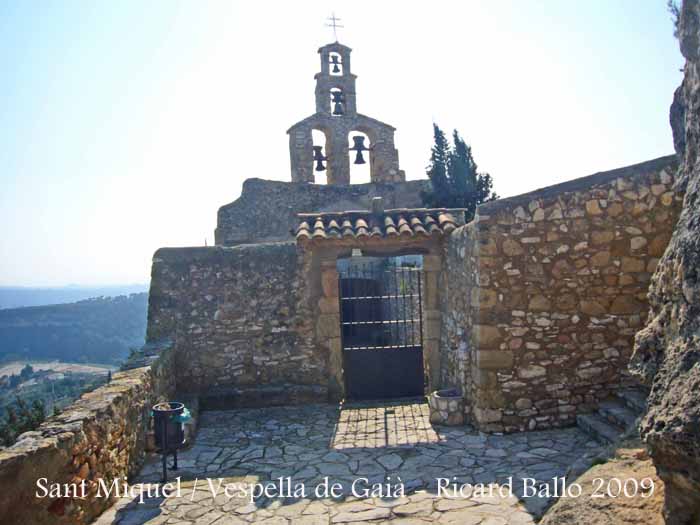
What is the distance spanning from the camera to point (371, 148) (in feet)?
54.7

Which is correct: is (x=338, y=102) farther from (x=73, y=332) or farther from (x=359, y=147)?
(x=73, y=332)

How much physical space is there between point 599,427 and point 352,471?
2.85 meters

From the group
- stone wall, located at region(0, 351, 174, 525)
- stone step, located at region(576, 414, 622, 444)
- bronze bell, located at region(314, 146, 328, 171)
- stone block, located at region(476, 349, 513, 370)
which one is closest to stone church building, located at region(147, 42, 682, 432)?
stone block, located at region(476, 349, 513, 370)

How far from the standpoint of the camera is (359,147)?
16.2 m

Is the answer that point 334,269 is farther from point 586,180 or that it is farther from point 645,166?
point 645,166

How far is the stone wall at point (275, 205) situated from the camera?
53.8ft

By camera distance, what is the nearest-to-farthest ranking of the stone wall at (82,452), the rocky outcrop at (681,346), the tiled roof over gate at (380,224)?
1. the rocky outcrop at (681,346)
2. the stone wall at (82,452)
3. the tiled roof over gate at (380,224)

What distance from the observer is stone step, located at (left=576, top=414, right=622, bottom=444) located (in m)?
5.30

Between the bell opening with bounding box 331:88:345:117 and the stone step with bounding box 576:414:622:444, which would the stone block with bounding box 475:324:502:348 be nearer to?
the stone step with bounding box 576:414:622:444

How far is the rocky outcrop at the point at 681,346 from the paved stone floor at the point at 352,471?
2068 millimetres

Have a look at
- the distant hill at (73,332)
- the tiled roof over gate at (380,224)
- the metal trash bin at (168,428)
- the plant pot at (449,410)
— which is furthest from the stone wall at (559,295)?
the distant hill at (73,332)

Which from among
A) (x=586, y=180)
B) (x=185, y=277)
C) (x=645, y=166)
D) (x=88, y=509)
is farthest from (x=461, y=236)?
(x=88, y=509)

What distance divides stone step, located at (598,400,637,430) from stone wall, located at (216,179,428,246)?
37.1ft

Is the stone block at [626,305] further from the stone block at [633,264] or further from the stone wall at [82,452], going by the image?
the stone wall at [82,452]
